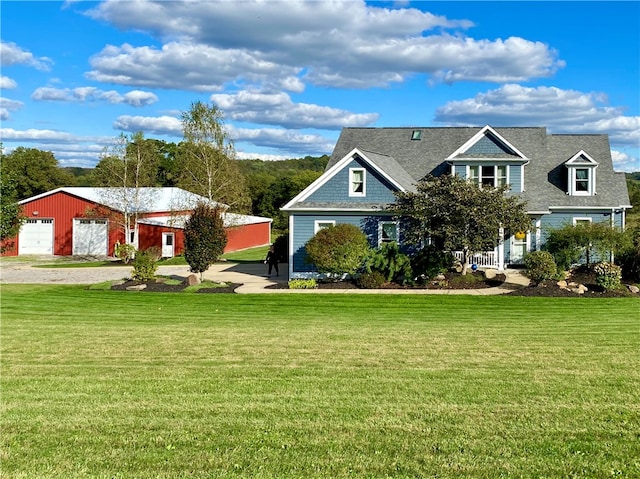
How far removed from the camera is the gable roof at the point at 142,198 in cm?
4234

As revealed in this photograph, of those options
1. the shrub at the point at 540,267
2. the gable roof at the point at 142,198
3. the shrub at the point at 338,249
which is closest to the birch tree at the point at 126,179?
the gable roof at the point at 142,198

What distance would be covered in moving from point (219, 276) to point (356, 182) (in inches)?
309

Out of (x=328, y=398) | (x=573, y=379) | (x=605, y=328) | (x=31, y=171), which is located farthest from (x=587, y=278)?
(x=31, y=171)

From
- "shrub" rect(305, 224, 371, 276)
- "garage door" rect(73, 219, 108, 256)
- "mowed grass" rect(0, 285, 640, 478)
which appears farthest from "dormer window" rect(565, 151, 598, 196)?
"garage door" rect(73, 219, 108, 256)

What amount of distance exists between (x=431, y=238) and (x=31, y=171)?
59424mm

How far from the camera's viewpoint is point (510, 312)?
17.5 metres

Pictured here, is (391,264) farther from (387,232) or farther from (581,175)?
(581,175)

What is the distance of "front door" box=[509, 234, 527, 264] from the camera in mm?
28453

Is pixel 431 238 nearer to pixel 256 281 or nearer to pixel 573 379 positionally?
pixel 256 281

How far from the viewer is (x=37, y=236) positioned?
44844mm

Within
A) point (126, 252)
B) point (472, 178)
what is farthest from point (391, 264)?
point (126, 252)

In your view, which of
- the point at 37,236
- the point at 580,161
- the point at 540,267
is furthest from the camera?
the point at 37,236

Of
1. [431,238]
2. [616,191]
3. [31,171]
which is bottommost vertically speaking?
[431,238]

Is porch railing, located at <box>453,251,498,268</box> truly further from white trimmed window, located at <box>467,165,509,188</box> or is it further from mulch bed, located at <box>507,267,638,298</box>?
mulch bed, located at <box>507,267,638,298</box>
